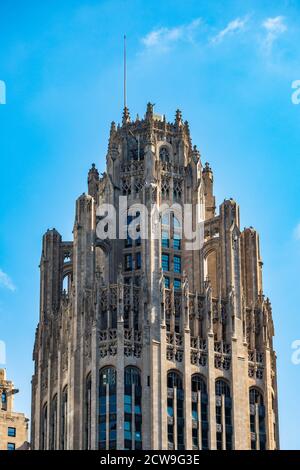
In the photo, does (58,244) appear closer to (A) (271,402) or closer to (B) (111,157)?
(B) (111,157)

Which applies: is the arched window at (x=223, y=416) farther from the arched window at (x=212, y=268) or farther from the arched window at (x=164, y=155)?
the arched window at (x=164, y=155)

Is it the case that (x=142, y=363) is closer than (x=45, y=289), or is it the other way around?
(x=142, y=363)

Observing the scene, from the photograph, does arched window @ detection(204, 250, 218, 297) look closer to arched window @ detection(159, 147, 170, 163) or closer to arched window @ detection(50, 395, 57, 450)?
Result: arched window @ detection(159, 147, 170, 163)

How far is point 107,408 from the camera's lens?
15800 cm

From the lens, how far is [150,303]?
16275 centimetres

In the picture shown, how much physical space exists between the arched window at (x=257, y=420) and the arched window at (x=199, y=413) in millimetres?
4975

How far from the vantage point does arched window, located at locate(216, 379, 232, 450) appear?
160000 mm

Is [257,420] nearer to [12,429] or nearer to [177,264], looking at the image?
[177,264]

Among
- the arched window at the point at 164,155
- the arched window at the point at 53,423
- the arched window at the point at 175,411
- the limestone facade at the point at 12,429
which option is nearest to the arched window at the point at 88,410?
the arched window at the point at 53,423

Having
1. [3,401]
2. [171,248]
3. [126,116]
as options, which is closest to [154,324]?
[171,248]

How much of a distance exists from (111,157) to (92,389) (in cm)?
2684

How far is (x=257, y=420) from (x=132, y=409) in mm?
12750
